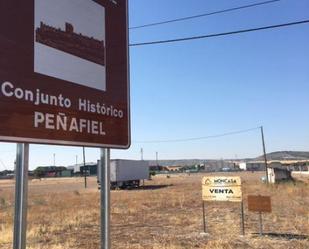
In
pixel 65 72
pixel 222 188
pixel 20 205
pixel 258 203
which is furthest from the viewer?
pixel 222 188

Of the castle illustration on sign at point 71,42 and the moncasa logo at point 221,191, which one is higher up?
the castle illustration on sign at point 71,42

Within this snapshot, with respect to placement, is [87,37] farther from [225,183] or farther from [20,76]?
[225,183]

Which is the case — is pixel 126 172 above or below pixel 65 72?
above

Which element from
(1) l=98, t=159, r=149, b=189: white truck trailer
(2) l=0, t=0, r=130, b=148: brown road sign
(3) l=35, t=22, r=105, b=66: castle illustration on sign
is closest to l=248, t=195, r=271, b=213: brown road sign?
(2) l=0, t=0, r=130, b=148: brown road sign

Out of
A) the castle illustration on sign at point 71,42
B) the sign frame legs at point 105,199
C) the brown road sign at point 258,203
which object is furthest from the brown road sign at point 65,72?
the brown road sign at point 258,203

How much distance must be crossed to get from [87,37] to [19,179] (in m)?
1.06

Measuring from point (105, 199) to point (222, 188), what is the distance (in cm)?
1248

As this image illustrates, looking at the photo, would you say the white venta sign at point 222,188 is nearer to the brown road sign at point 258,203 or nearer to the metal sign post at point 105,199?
the brown road sign at point 258,203

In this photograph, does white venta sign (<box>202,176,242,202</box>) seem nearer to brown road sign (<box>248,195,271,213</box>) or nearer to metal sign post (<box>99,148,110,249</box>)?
brown road sign (<box>248,195,271,213</box>)

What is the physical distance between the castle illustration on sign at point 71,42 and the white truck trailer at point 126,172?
55325mm

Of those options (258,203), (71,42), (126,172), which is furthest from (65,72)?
(126,172)

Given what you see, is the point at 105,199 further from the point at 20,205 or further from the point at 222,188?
the point at 222,188

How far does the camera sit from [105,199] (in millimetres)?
3291

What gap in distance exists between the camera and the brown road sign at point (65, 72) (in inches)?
100
